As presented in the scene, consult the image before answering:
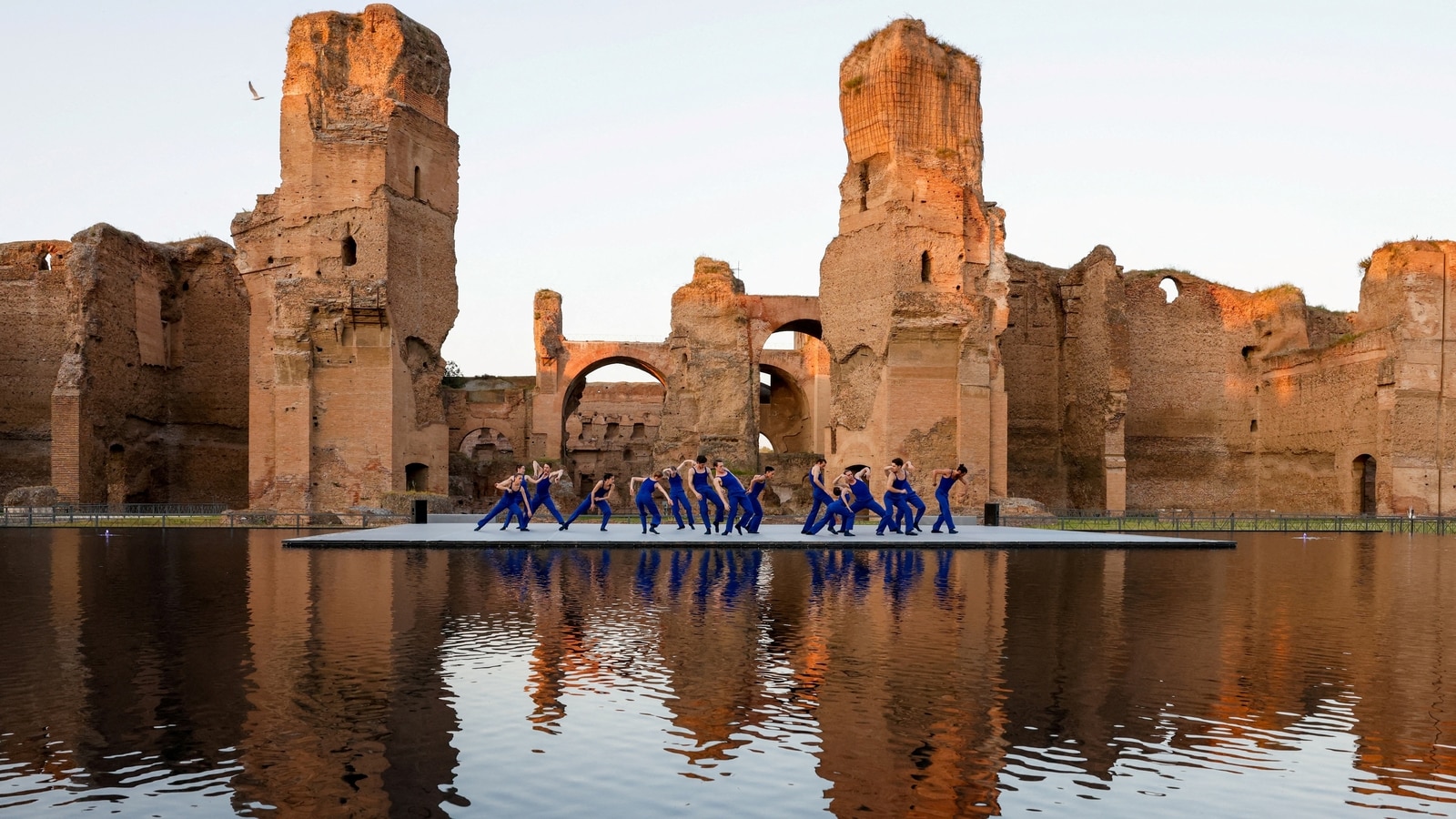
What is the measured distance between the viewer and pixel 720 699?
5.38 metres

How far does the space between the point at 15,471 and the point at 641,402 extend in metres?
21.5

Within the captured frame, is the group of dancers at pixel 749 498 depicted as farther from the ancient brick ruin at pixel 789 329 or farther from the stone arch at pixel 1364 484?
the stone arch at pixel 1364 484

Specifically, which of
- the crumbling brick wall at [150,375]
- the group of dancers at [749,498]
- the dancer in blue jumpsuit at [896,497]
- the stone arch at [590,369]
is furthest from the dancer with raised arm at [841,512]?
the stone arch at [590,369]

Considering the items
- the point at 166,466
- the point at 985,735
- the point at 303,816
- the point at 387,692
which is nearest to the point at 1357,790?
the point at 985,735

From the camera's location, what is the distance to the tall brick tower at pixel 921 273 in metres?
24.0

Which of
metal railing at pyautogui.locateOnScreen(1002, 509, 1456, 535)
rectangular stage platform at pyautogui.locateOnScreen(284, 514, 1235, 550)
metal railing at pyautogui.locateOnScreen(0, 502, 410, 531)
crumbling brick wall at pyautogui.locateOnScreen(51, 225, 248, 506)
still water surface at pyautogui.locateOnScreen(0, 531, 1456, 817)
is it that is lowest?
metal railing at pyautogui.locateOnScreen(1002, 509, 1456, 535)

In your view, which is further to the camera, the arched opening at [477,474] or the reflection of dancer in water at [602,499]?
the arched opening at [477,474]

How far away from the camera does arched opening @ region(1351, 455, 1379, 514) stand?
2781 cm

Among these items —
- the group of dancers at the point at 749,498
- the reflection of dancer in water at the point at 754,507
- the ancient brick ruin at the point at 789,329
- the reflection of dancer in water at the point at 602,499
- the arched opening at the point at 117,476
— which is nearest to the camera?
the group of dancers at the point at 749,498

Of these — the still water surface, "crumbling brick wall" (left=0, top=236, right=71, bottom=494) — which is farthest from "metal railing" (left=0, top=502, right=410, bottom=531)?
the still water surface

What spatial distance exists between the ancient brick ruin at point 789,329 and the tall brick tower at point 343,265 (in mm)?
57

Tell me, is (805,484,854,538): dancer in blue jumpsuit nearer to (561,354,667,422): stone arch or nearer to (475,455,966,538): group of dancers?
(475,455,966,538): group of dancers

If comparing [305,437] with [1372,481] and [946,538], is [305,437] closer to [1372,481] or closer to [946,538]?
[946,538]

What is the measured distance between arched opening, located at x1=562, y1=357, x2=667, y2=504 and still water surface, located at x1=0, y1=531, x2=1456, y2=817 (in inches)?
1266
